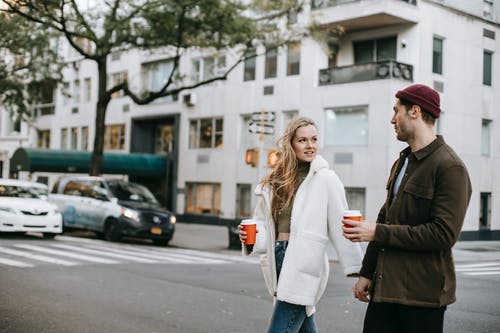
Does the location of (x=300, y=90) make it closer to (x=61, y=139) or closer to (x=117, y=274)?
(x=117, y=274)

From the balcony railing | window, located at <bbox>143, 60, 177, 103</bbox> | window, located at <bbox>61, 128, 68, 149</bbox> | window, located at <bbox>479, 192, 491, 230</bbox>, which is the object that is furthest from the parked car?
window, located at <bbox>61, 128, 68, 149</bbox>

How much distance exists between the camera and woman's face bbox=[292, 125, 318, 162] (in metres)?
4.52

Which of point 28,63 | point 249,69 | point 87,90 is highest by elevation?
point 87,90

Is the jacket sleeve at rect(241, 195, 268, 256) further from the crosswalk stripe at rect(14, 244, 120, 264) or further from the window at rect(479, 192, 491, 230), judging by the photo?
the window at rect(479, 192, 491, 230)

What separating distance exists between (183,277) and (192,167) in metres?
23.3

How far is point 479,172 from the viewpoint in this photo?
93.8 feet

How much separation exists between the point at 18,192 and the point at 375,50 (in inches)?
606

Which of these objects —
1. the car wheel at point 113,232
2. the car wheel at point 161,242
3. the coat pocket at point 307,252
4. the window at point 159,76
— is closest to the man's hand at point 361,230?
the coat pocket at point 307,252

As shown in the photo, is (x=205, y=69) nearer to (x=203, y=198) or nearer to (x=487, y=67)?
(x=203, y=198)

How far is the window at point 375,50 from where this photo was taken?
27.8 meters

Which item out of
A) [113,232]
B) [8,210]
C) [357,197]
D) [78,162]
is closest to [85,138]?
[78,162]

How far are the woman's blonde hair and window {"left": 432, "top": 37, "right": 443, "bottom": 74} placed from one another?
2454 cm

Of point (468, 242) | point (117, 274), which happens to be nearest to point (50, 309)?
point (117, 274)

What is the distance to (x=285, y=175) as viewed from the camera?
4516 mm
